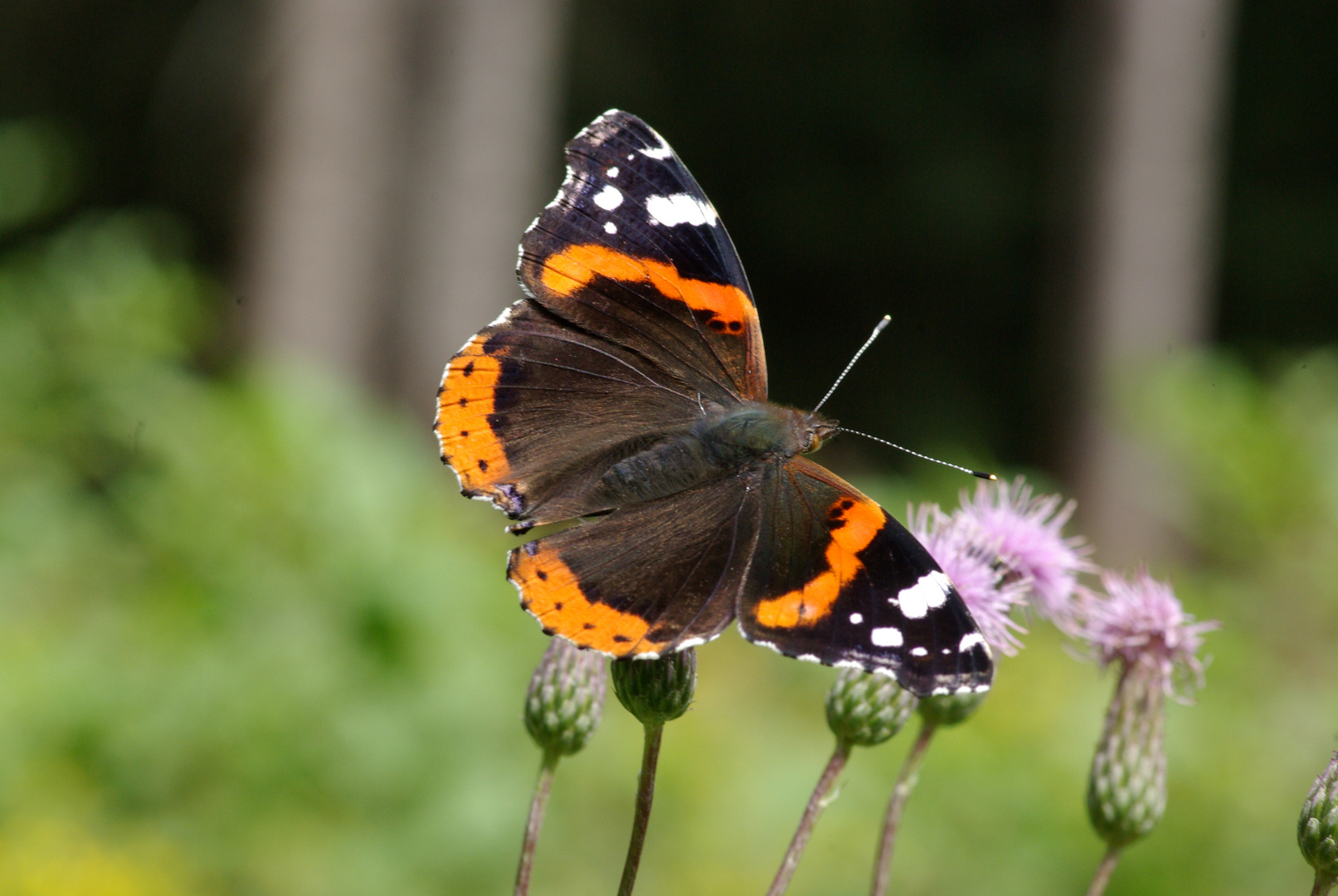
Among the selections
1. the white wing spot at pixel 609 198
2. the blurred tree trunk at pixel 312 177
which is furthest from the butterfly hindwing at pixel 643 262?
the blurred tree trunk at pixel 312 177

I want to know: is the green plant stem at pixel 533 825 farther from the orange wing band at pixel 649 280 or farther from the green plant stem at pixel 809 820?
the orange wing band at pixel 649 280

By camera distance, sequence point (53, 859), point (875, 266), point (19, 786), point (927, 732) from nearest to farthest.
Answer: point (927, 732) < point (53, 859) < point (19, 786) < point (875, 266)

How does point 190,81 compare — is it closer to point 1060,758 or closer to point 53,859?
point 53,859

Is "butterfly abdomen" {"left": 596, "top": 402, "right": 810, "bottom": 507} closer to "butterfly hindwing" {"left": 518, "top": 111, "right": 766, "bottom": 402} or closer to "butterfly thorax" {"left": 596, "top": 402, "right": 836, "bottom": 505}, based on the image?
"butterfly thorax" {"left": 596, "top": 402, "right": 836, "bottom": 505}

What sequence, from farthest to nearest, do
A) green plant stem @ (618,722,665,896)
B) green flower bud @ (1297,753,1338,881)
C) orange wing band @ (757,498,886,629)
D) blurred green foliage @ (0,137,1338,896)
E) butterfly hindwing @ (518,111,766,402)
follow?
blurred green foliage @ (0,137,1338,896) → butterfly hindwing @ (518,111,766,402) → orange wing band @ (757,498,886,629) → green flower bud @ (1297,753,1338,881) → green plant stem @ (618,722,665,896)

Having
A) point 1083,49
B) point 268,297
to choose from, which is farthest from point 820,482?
point 1083,49

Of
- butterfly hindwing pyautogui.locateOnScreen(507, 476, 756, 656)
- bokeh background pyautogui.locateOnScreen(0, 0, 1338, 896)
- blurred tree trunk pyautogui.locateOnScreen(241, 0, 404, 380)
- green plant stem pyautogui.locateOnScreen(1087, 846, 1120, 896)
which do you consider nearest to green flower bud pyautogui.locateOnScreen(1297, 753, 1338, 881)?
green plant stem pyautogui.locateOnScreen(1087, 846, 1120, 896)
